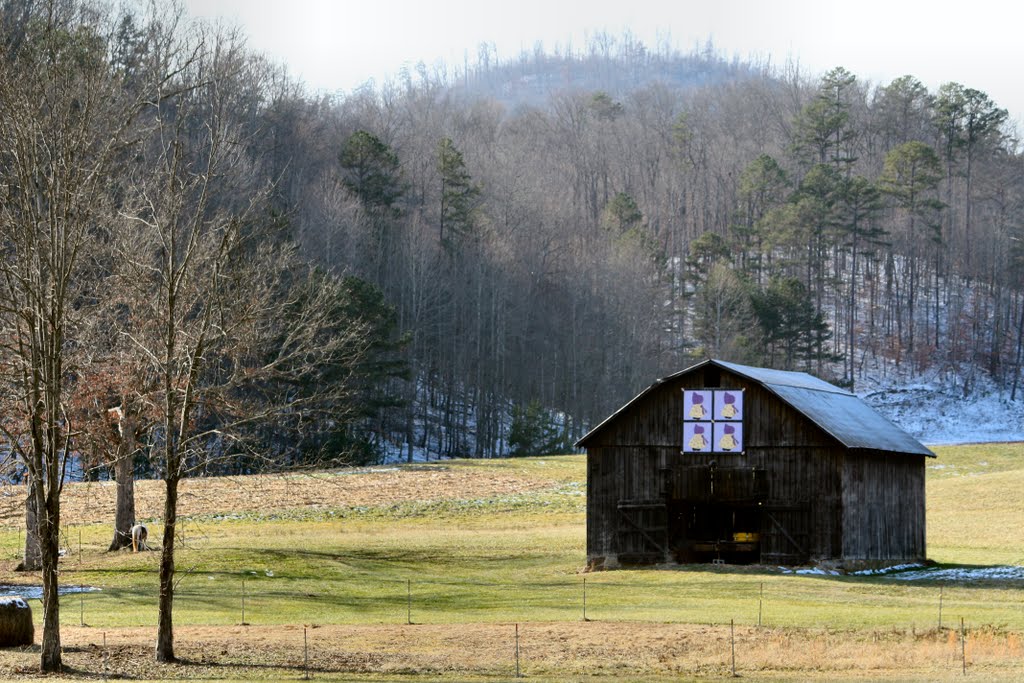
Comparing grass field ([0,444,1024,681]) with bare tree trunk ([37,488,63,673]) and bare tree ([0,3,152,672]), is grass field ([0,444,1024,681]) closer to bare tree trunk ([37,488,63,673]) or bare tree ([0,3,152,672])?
bare tree trunk ([37,488,63,673])

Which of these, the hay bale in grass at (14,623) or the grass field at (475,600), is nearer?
the grass field at (475,600)

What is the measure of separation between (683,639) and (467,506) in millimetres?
30368

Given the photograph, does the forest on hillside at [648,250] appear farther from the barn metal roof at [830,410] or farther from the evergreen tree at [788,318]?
the barn metal roof at [830,410]

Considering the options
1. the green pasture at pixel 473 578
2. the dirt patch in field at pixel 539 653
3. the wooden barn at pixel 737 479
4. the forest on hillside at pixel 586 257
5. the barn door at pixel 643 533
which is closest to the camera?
the dirt patch in field at pixel 539 653

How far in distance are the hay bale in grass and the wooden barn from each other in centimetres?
1932

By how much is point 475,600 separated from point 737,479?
32.7 feet

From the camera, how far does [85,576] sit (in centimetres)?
3678

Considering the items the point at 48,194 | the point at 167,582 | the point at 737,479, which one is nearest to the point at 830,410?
the point at 737,479

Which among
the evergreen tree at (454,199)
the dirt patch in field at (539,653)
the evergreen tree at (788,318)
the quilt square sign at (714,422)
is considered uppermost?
the evergreen tree at (454,199)

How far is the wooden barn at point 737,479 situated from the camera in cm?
3894

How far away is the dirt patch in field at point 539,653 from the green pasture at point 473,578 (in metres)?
1.75

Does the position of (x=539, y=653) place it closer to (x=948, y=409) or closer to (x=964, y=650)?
(x=964, y=650)

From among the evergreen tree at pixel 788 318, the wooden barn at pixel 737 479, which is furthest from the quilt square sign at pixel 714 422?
the evergreen tree at pixel 788 318

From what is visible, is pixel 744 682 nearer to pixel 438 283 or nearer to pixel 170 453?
pixel 170 453
